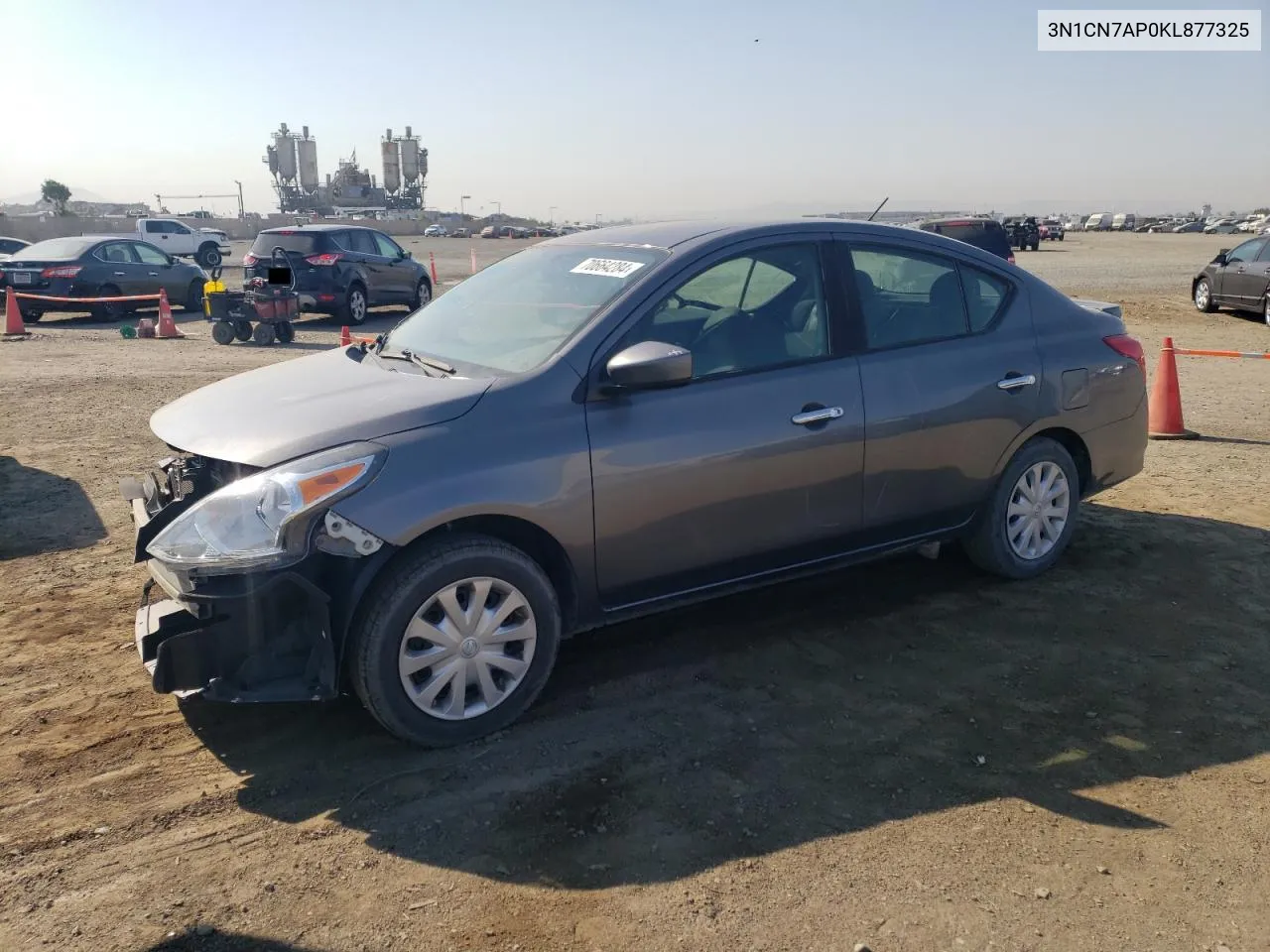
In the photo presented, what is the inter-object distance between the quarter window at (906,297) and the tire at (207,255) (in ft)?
103

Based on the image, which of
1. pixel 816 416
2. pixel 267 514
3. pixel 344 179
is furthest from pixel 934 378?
pixel 344 179

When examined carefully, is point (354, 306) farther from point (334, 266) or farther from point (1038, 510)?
point (1038, 510)

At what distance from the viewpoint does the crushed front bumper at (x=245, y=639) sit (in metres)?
3.45

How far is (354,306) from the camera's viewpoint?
1748 cm

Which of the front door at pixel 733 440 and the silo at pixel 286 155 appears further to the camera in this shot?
the silo at pixel 286 155

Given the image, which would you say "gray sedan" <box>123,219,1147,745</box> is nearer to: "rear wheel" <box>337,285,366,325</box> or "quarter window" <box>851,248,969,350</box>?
"quarter window" <box>851,248,969,350</box>

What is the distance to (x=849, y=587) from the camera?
532 cm

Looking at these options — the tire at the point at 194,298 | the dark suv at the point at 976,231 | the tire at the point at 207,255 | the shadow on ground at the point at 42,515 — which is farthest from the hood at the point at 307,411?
the tire at the point at 207,255

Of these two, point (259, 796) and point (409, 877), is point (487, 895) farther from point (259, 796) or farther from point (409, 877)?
point (259, 796)

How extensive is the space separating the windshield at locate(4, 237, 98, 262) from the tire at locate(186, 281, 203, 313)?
1935 millimetres

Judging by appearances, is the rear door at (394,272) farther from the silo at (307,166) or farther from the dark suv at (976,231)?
the silo at (307,166)

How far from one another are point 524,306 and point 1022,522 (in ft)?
8.79

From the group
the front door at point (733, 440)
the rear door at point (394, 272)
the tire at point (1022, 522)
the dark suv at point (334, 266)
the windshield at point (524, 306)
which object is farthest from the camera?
the rear door at point (394, 272)

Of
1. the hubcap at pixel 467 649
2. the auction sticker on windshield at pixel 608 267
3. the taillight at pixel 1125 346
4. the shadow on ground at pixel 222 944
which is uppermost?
the auction sticker on windshield at pixel 608 267
